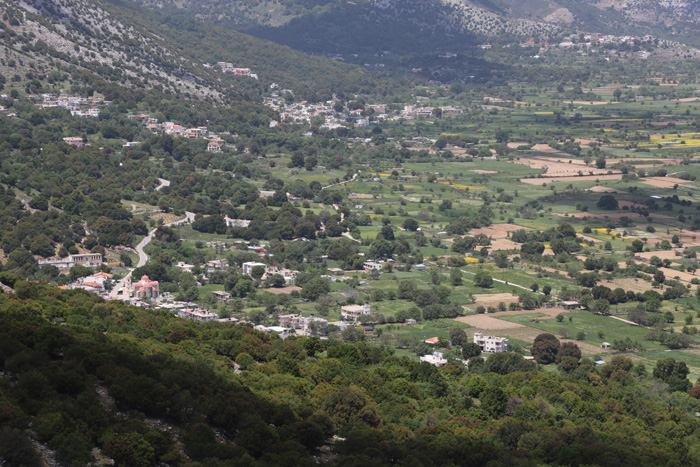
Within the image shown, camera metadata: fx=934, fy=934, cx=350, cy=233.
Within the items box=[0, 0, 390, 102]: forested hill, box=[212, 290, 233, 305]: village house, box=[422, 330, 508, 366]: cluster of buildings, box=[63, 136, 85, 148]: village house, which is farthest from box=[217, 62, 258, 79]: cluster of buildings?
box=[422, 330, 508, 366]: cluster of buildings

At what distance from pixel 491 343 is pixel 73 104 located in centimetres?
8662

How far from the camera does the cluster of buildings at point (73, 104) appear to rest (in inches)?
4878

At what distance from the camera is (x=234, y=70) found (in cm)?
18650

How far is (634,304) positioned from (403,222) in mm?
32352

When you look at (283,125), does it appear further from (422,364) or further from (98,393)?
(98,393)

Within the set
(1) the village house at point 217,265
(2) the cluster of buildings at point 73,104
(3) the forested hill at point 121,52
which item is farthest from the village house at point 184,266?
(3) the forested hill at point 121,52

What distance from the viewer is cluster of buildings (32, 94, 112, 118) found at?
12390 cm

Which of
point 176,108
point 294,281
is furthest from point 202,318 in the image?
point 176,108

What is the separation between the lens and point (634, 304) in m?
69.3

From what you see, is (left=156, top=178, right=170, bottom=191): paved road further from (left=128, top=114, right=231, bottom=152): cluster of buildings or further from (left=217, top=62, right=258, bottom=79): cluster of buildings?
(left=217, top=62, right=258, bottom=79): cluster of buildings

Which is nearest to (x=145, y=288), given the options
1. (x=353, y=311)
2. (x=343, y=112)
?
(x=353, y=311)

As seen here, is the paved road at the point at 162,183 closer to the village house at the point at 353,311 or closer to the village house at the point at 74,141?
the village house at the point at 74,141

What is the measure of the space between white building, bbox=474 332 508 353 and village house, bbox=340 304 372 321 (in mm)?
9714

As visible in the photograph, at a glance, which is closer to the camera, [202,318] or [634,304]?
[202,318]
